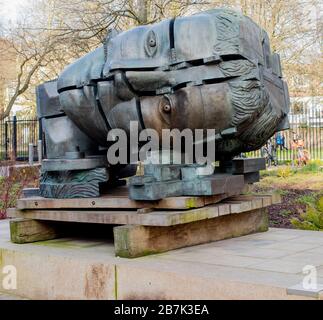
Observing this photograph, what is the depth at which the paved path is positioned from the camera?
3.16 metres

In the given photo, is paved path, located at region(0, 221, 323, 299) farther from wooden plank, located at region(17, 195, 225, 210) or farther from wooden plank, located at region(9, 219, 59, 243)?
wooden plank, located at region(17, 195, 225, 210)

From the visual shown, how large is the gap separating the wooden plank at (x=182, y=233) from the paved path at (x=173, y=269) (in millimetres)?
83

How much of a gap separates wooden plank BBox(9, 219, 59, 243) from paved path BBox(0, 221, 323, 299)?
88 millimetres

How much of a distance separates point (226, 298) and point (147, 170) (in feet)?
4.53

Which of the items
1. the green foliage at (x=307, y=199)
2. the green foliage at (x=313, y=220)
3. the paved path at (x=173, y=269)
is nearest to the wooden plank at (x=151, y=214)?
the paved path at (x=173, y=269)

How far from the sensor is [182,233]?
430cm

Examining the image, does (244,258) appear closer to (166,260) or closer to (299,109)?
(166,260)

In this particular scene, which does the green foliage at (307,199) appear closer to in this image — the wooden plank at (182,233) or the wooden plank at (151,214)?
the wooden plank at (182,233)

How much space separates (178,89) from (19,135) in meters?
19.0

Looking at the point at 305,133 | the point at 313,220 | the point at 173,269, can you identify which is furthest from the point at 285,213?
the point at 305,133

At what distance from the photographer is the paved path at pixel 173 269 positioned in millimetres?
3162

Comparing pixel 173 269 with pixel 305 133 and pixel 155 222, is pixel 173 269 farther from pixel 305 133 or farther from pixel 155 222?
pixel 305 133

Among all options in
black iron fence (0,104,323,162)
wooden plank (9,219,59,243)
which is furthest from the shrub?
black iron fence (0,104,323,162)

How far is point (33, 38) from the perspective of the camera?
21.7m
